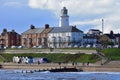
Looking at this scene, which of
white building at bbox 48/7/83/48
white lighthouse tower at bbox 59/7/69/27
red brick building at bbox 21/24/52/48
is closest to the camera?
white building at bbox 48/7/83/48

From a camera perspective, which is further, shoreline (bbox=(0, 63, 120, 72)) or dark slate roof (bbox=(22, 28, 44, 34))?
dark slate roof (bbox=(22, 28, 44, 34))

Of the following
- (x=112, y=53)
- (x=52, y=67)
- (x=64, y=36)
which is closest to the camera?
(x=52, y=67)

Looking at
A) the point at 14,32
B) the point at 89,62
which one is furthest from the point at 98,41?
the point at 89,62

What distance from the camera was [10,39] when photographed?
7515 inches

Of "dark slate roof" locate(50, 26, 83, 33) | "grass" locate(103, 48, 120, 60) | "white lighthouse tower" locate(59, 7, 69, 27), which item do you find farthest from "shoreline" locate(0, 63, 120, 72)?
"white lighthouse tower" locate(59, 7, 69, 27)

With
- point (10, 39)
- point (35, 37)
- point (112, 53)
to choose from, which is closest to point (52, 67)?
point (112, 53)

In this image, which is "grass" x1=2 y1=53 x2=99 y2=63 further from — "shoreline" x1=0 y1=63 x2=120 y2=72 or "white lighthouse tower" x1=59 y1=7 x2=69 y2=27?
"white lighthouse tower" x1=59 y1=7 x2=69 y2=27

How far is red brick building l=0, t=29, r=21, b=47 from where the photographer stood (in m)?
190

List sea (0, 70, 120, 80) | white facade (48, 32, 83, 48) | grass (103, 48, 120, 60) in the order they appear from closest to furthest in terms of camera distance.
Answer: sea (0, 70, 120, 80), grass (103, 48, 120, 60), white facade (48, 32, 83, 48)

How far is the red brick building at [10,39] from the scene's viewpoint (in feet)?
624

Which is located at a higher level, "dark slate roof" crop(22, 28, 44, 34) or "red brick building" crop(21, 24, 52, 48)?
"dark slate roof" crop(22, 28, 44, 34)

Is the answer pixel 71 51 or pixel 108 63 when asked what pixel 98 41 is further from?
pixel 108 63

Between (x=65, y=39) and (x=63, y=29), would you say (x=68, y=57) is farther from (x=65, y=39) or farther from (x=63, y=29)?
(x=63, y=29)

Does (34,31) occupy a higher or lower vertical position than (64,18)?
lower
